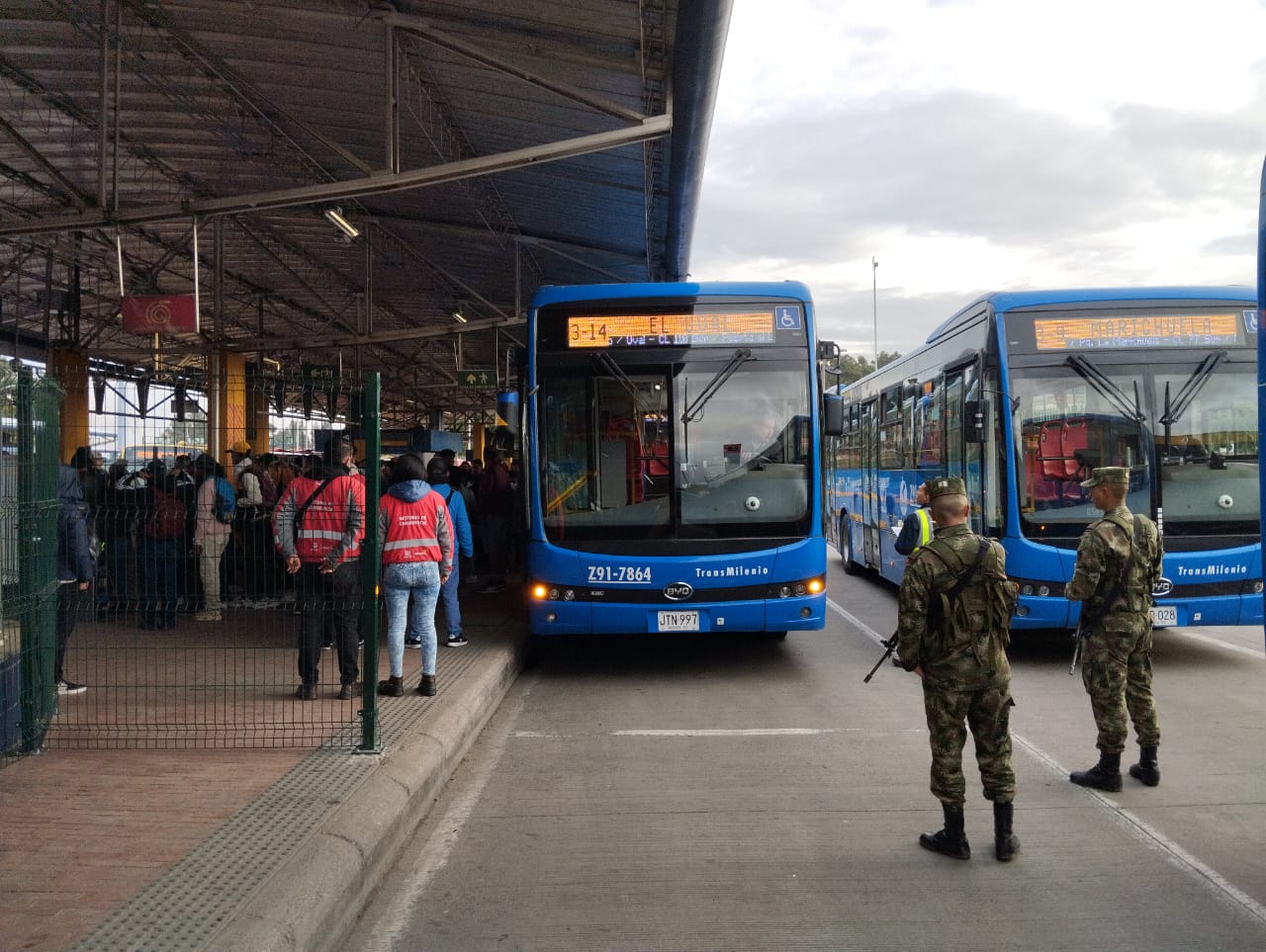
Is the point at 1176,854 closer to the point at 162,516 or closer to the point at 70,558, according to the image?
the point at 162,516

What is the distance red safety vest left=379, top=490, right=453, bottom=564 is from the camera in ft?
25.3

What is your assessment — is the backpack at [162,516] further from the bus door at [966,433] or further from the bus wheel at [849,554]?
the bus wheel at [849,554]

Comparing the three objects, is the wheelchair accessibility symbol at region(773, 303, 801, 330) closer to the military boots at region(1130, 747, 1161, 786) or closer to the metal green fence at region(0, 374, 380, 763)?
→ the metal green fence at region(0, 374, 380, 763)

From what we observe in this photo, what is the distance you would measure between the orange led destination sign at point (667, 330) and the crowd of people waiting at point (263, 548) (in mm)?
2330

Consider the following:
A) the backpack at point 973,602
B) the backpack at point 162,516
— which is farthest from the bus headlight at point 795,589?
the backpack at point 162,516

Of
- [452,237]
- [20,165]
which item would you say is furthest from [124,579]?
[452,237]

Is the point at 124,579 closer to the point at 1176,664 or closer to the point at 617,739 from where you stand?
the point at 617,739

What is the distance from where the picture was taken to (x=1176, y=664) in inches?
386

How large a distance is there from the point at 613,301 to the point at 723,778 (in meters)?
4.82

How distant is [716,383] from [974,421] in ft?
7.77

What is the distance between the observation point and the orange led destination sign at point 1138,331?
9.31 m

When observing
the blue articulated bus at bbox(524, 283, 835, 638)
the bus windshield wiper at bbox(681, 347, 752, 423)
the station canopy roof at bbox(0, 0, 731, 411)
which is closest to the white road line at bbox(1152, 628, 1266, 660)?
the blue articulated bus at bbox(524, 283, 835, 638)

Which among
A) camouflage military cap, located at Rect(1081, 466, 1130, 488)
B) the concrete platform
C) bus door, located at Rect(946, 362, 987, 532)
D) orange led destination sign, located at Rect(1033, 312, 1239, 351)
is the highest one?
orange led destination sign, located at Rect(1033, 312, 1239, 351)

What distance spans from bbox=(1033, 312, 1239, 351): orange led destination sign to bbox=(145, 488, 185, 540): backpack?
7.37 m
